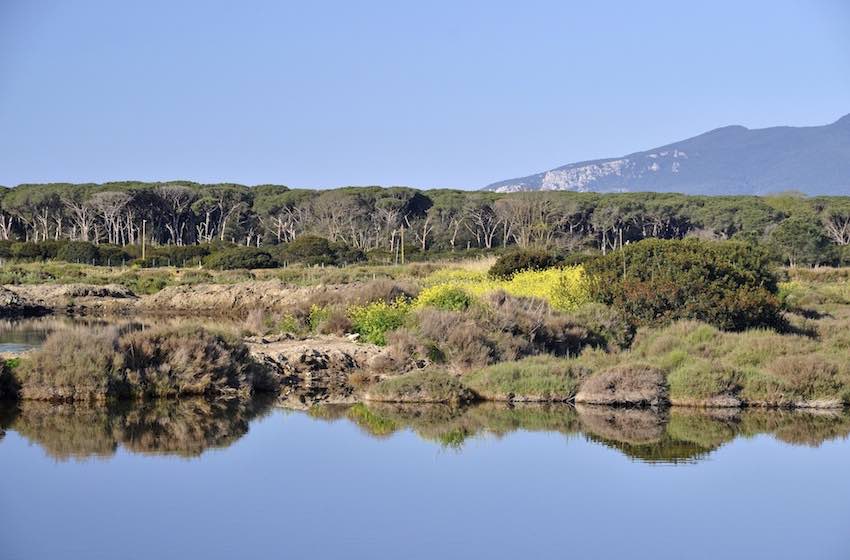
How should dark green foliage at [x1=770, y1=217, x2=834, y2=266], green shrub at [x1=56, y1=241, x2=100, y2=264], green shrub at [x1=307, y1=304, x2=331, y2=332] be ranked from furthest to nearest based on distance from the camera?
1. dark green foliage at [x1=770, y1=217, x2=834, y2=266]
2. green shrub at [x1=56, y1=241, x2=100, y2=264]
3. green shrub at [x1=307, y1=304, x2=331, y2=332]

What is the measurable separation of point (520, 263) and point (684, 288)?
1284 cm

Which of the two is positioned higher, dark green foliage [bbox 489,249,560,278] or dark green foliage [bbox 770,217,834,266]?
dark green foliage [bbox 770,217,834,266]

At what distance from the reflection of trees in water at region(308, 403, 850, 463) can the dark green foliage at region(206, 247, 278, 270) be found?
44189 millimetres

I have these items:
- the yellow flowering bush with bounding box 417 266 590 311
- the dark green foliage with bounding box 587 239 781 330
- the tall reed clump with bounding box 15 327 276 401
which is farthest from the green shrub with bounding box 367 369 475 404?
the dark green foliage with bounding box 587 239 781 330

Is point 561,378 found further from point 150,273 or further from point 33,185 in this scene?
point 33,185

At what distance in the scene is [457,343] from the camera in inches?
839

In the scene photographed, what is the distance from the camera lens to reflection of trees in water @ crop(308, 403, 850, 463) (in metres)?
16.0

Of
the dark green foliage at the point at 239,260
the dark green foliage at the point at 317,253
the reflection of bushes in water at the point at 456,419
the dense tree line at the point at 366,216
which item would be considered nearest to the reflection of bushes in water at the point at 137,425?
the reflection of bushes in water at the point at 456,419

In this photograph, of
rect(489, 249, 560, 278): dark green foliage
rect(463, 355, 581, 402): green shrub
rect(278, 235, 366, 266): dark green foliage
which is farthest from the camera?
rect(278, 235, 366, 266): dark green foliage

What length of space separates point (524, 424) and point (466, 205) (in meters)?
83.9

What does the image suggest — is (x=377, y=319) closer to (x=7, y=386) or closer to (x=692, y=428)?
(x=7, y=386)

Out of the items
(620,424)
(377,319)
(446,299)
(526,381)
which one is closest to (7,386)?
(377,319)

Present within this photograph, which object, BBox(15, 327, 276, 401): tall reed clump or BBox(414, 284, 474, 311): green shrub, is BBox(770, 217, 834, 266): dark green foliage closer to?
BBox(414, 284, 474, 311): green shrub

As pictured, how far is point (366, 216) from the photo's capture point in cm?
10169
